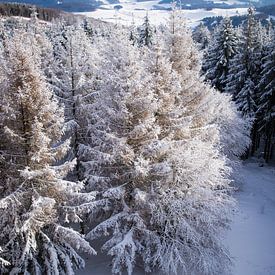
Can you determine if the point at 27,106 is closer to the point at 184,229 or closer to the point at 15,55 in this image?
the point at 15,55

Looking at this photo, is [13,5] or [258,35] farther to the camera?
[13,5]

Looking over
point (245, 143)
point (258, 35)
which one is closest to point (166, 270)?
point (245, 143)

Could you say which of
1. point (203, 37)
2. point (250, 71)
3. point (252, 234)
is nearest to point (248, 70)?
point (250, 71)

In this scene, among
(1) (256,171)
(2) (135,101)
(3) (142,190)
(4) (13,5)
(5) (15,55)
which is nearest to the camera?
(5) (15,55)

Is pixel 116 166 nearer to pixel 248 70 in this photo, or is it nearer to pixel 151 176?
pixel 151 176

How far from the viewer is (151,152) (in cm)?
1831

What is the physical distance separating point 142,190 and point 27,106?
649 centimetres

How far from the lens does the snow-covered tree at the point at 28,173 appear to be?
1570 cm

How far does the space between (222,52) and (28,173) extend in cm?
3392

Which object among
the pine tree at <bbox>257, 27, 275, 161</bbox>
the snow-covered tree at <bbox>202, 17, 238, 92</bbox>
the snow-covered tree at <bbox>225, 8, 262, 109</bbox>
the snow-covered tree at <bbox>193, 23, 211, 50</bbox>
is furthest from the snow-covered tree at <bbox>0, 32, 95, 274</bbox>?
the snow-covered tree at <bbox>193, 23, 211, 50</bbox>

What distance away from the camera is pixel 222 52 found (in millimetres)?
44844

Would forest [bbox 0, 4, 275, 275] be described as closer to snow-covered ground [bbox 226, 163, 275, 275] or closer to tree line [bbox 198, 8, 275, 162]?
snow-covered ground [bbox 226, 163, 275, 275]

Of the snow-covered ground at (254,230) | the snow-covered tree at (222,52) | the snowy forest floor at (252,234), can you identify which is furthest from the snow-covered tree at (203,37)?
the snowy forest floor at (252,234)

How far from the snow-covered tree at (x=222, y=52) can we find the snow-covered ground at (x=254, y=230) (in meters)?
13.0
